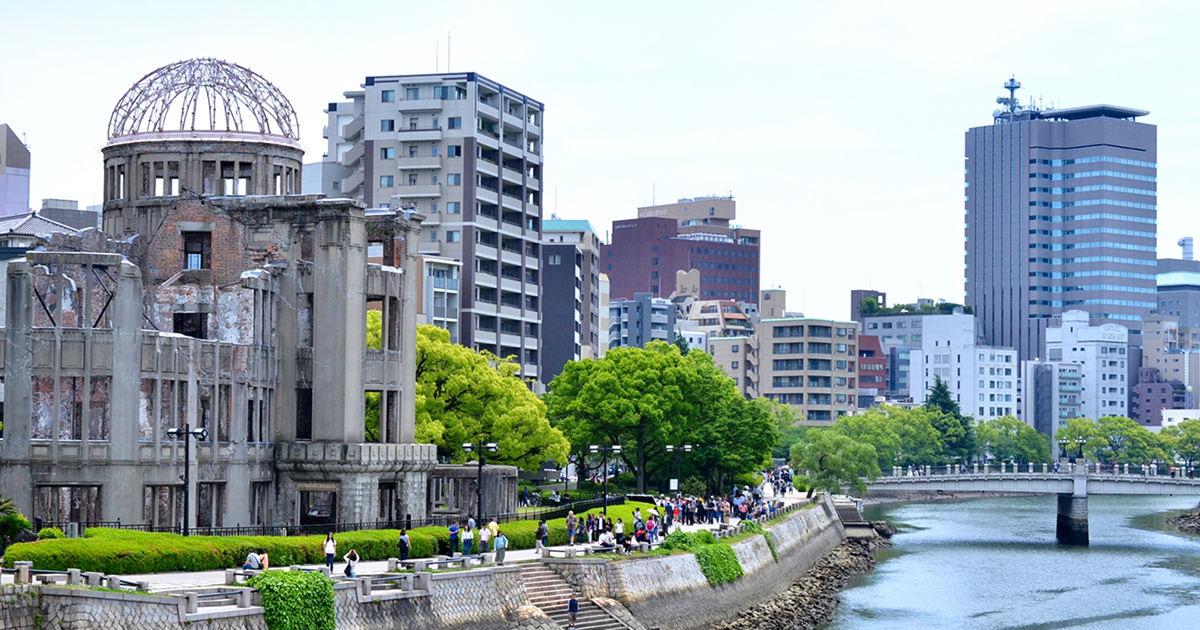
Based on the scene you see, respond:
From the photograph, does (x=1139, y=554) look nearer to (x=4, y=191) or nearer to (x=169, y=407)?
(x=169, y=407)

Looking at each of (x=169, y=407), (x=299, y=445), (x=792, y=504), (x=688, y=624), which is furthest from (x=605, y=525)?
(x=792, y=504)

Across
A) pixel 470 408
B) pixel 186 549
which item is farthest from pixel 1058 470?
pixel 186 549

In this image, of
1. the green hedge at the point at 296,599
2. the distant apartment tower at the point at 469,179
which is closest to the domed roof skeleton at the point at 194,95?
the green hedge at the point at 296,599

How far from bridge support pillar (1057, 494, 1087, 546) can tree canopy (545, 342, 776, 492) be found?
97.3 ft

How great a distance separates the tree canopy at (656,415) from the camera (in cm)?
10550

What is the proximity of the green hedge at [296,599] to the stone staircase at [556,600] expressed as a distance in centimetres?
1125

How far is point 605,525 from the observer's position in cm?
7069

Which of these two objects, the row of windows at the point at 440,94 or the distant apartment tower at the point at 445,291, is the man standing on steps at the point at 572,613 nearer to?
the distant apartment tower at the point at 445,291

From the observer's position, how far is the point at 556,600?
5750cm

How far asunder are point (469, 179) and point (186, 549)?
318 ft

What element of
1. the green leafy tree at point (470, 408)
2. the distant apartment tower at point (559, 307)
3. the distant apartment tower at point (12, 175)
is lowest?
the green leafy tree at point (470, 408)

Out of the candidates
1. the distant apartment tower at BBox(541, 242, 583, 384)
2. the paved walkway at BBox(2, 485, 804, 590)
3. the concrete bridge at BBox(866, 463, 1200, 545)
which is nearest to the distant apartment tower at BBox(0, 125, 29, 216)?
the distant apartment tower at BBox(541, 242, 583, 384)

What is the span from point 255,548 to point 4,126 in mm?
93983

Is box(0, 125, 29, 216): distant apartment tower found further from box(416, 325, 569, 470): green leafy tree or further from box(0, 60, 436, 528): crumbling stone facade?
box(0, 60, 436, 528): crumbling stone facade
